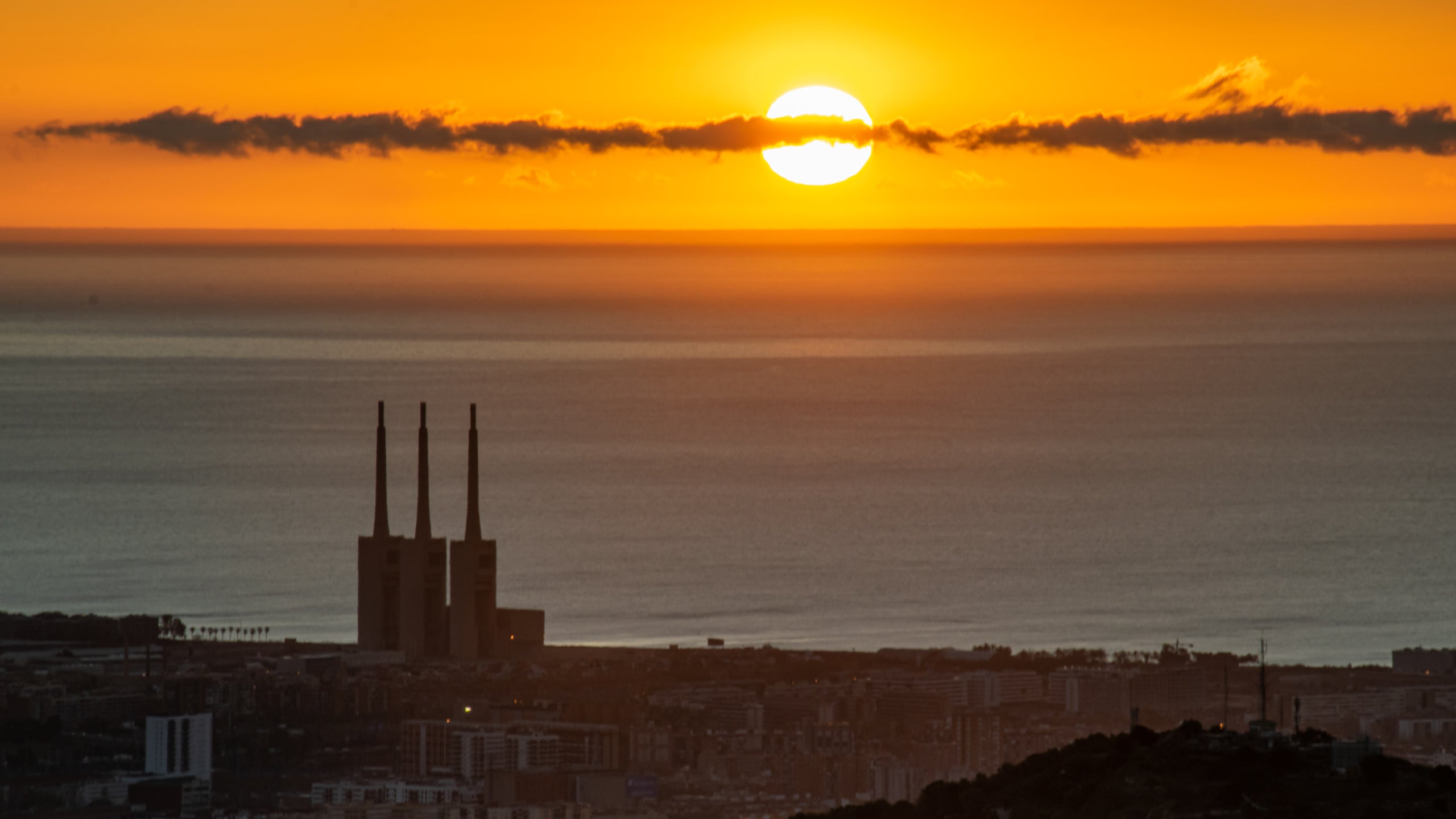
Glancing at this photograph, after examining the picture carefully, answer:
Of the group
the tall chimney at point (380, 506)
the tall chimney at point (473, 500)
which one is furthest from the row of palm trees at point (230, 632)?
the tall chimney at point (473, 500)

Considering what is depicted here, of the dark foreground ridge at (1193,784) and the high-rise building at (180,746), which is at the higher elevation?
the dark foreground ridge at (1193,784)

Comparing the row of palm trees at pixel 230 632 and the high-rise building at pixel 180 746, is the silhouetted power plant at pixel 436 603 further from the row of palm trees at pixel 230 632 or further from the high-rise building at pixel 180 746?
the high-rise building at pixel 180 746

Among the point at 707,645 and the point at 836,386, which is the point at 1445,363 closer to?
the point at 836,386

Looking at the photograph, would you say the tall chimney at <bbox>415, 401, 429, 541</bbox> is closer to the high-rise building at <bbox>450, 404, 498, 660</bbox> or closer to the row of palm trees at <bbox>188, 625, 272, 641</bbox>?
the high-rise building at <bbox>450, 404, 498, 660</bbox>

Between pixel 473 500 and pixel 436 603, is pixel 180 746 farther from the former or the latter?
pixel 473 500

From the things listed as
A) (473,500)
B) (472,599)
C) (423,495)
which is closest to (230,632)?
(423,495)

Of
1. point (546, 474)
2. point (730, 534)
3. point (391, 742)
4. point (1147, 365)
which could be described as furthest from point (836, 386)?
point (391, 742)
